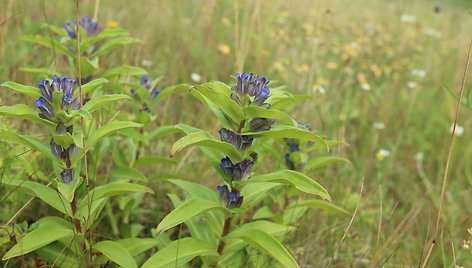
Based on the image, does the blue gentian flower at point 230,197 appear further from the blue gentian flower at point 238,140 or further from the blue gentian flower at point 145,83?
the blue gentian flower at point 145,83

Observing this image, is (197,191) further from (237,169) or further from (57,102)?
(57,102)

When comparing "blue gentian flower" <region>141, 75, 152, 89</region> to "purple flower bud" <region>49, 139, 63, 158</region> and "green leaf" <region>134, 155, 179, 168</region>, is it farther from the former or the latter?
"purple flower bud" <region>49, 139, 63, 158</region>

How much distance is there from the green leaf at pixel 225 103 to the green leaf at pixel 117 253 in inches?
23.7

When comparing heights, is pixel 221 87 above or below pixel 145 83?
above

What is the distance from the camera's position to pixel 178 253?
1724 millimetres

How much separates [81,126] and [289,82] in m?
2.46

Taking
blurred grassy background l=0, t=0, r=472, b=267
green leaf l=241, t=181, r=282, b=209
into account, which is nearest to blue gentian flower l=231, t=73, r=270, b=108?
green leaf l=241, t=181, r=282, b=209

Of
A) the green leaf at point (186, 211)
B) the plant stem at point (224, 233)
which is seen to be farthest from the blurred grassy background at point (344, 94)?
the green leaf at point (186, 211)

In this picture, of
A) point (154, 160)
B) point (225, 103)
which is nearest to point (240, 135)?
point (225, 103)

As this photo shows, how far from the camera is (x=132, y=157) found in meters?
2.30

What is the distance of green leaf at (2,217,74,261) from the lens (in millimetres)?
1623

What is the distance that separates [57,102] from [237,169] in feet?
2.08

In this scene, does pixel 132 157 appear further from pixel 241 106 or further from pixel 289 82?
pixel 289 82

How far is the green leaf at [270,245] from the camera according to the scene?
1620 millimetres
